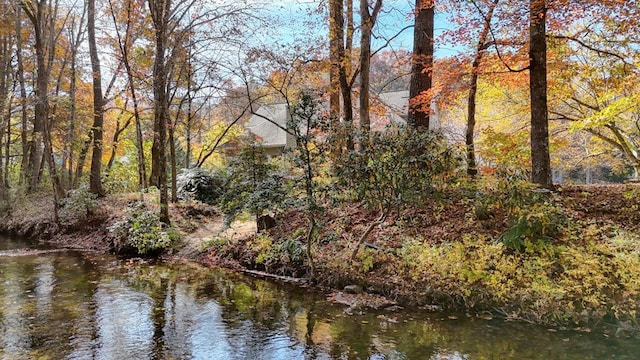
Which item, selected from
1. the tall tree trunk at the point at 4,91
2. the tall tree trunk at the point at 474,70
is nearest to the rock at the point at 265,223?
the tall tree trunk at the point at 474,70

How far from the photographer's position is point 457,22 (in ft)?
26.0

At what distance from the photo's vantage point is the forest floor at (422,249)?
5543mm

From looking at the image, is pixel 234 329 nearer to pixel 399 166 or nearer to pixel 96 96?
pixel 399 166

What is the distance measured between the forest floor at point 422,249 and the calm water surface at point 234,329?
0.42 metres

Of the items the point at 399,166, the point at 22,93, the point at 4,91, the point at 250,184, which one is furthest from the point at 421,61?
the point at 4,91

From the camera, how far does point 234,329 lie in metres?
5.11

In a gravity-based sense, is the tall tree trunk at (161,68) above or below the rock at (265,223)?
above

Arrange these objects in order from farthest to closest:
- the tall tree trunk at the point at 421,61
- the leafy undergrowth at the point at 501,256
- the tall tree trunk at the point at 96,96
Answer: the tall tree trunk at the point at 96,96 < the tall tree trunk at the point at 421,61 < the leafy undergrowth at the point at 501,256

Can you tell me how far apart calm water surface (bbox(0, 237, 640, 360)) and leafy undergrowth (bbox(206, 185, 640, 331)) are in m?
0.37

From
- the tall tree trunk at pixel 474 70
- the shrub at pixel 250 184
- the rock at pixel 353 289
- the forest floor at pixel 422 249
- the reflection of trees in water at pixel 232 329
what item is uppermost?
the tall tree trunk at pixel 474 70

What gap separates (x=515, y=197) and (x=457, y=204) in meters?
1.88

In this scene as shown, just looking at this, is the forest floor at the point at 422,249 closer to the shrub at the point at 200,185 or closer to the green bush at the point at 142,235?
the green bush at the point at 142,235

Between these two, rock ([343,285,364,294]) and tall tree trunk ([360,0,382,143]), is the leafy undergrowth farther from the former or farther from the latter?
tall tree trunk ([360,0,382,143])

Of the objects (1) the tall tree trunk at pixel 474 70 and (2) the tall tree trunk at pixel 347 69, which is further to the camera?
(2) the tall tree trunk at pixel 347 69
